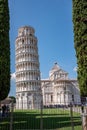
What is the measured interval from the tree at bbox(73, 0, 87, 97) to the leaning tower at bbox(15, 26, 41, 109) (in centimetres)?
6918

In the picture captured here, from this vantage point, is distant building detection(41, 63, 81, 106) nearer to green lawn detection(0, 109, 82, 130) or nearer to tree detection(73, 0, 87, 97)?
green lawn detection(0, 109, 82, 130)

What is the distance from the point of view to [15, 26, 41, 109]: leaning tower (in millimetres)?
82688

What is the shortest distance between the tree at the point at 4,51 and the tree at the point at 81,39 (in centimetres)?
430

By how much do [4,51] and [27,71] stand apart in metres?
69.1

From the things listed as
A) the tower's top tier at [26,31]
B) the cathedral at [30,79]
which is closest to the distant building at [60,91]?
the cathedral at [30,79]

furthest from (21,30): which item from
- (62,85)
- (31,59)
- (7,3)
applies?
(7,3)

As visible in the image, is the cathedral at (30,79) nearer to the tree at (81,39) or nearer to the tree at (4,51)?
the tree at (4,51)

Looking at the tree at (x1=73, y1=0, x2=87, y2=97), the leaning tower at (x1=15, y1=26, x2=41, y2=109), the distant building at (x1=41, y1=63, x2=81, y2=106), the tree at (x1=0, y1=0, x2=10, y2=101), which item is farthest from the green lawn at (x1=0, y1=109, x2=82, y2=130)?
the distant building at (x1=41, y1=63, x2=81, y2=106)

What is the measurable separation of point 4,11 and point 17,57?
72.8m

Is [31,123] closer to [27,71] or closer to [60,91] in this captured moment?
[27,71]

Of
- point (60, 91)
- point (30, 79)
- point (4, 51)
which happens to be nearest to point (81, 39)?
point (4, 51)

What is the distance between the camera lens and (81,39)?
40.8ft

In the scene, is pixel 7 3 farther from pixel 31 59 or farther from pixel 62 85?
pixel 62 85

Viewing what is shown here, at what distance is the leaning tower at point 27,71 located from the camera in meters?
82.7
